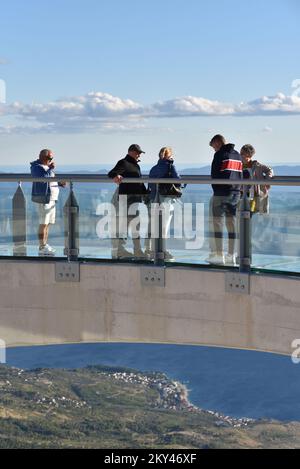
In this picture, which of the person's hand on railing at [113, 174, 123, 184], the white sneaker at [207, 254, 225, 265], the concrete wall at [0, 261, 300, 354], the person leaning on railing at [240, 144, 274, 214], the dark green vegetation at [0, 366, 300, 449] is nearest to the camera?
the person leaning on railing at [240, 144, 274, 214]

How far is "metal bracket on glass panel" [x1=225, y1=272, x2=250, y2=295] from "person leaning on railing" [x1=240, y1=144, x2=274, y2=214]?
0.89m

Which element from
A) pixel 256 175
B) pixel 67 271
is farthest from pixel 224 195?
pixel 67 271

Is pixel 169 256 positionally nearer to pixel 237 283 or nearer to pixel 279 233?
pixel 237 283

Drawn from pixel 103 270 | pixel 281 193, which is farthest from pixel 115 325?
pixel 281 193

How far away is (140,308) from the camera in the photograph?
16.3 m

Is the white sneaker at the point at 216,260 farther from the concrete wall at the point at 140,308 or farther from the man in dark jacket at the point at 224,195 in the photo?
the concrete wall at the point at 140,308

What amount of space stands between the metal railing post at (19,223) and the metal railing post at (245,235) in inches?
136

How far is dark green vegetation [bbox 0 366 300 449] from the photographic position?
4291 inches

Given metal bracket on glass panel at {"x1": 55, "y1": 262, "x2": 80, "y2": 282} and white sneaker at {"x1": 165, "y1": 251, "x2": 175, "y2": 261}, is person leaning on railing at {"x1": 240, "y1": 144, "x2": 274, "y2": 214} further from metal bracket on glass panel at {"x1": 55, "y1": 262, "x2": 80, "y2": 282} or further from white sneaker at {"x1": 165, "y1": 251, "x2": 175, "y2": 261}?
metal bracket on glass panel at {"x1": 55, "y1": 262, "x2": 80, "y2": 282}

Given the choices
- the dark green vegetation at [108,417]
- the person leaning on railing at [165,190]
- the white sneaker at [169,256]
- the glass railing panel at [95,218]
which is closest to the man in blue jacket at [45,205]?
the glass railing panel at [95,218]

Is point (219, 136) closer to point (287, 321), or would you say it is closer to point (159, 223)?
point (159, 223)

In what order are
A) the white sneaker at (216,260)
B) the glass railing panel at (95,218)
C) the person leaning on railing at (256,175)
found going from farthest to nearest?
the glass railing panel at (95,218) → the white sneaker at (216,260) → the person leaning on railing at (256,175)

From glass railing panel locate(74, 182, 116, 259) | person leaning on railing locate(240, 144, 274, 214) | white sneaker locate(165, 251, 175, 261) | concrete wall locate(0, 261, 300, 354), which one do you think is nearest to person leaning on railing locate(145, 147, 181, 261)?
white sneaker locate(165, 251, 175, 261)

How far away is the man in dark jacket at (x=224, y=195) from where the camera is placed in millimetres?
15289
